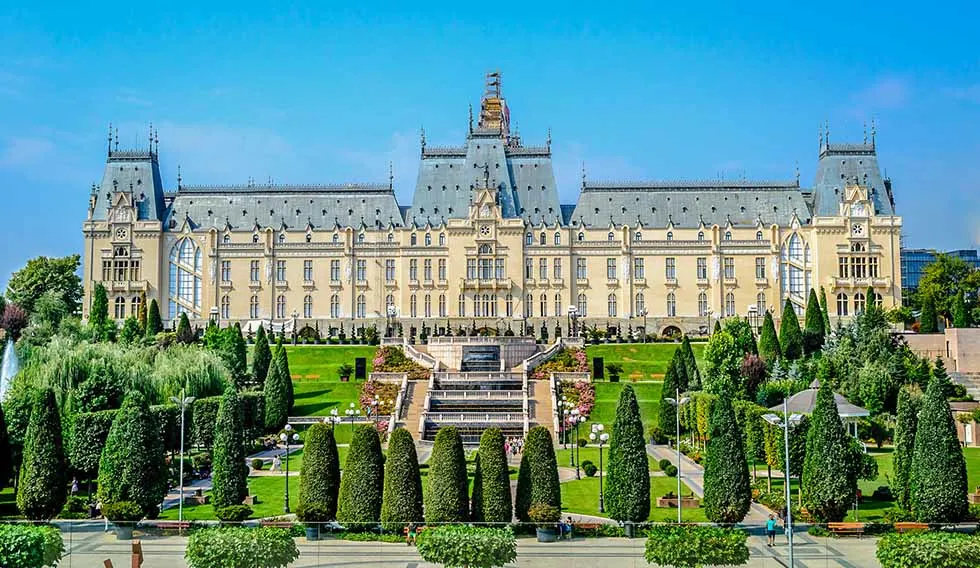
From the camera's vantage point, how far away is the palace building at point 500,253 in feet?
316

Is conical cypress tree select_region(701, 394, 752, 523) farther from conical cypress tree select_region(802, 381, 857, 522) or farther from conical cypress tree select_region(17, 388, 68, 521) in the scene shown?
conical cypress tree select_region(17, 388, 68, 521)

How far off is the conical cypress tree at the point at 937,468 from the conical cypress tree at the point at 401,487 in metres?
15.5

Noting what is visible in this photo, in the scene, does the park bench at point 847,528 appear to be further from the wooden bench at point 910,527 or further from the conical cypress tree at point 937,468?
the conical cypress tree at point 937,468

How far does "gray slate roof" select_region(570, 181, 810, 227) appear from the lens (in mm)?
99750

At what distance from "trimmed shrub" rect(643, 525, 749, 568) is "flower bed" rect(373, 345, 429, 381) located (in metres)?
43.4

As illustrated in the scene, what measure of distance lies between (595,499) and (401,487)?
1075 cm

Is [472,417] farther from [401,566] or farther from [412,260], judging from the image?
[412,260]

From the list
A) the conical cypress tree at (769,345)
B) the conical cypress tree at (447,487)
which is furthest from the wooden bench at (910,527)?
the conical cypress tree at (769,345)

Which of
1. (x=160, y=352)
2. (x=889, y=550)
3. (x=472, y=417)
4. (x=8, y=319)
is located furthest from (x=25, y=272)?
(x=889, y=550)

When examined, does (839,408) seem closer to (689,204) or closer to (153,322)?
(689,204)

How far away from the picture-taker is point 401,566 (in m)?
27.7

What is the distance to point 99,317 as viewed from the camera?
82.4 metres

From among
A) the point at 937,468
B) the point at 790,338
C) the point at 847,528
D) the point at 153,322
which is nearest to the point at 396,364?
the point at 153,322

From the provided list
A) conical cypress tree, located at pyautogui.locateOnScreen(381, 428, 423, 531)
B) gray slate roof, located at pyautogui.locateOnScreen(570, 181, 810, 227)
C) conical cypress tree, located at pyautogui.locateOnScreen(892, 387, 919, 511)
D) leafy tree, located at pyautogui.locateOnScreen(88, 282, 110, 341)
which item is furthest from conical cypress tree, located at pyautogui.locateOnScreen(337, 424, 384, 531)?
gray slate roof, located at pyautogui.locateOnScreen(570, 181, 810, 227)
